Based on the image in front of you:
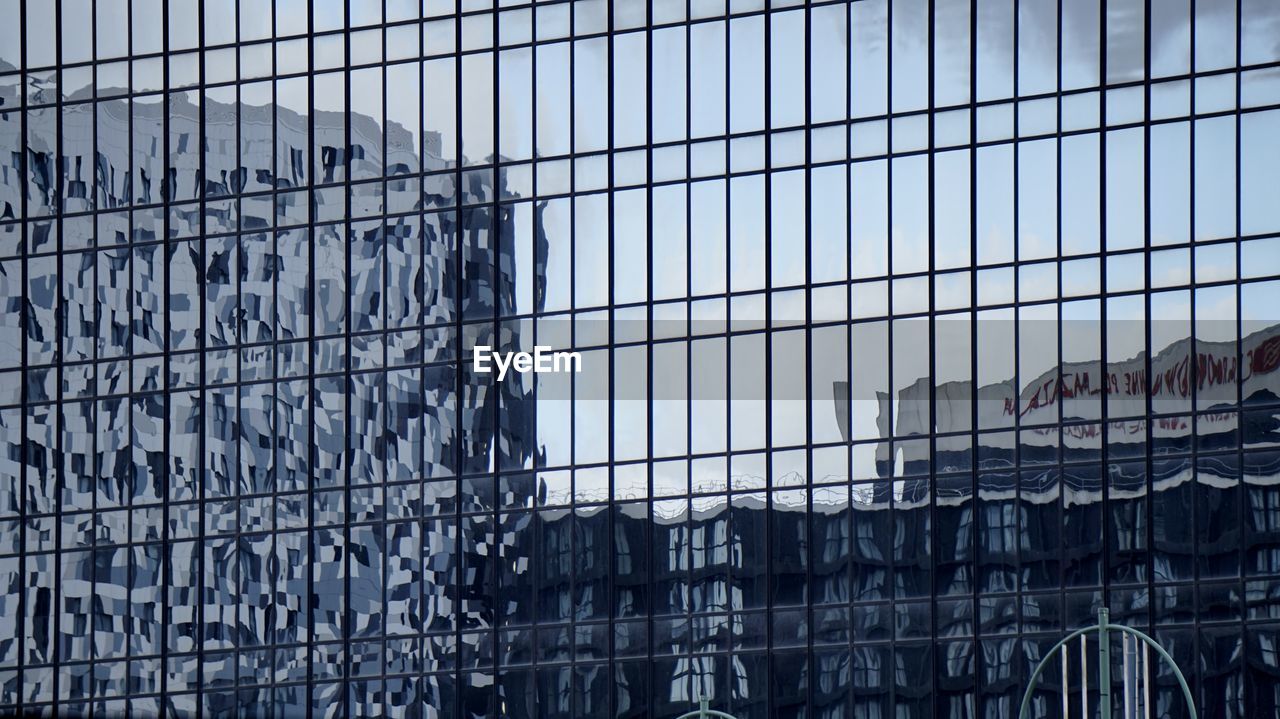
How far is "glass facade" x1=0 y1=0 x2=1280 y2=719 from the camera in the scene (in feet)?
132

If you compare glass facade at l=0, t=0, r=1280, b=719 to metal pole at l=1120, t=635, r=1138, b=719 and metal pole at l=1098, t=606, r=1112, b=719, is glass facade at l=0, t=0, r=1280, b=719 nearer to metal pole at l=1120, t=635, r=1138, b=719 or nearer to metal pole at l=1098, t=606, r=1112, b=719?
metal pole at l=1120, t=635, r=1138, b=719

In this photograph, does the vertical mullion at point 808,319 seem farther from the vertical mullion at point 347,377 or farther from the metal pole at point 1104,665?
the metal pole at point 1104,665

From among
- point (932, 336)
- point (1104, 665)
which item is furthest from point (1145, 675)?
point (1104, 665)

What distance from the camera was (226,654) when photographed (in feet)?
150

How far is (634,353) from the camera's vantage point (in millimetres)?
43812

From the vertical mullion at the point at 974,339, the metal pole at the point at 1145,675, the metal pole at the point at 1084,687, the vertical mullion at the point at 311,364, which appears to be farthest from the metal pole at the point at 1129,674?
the vertical mullion at the point at 311,364

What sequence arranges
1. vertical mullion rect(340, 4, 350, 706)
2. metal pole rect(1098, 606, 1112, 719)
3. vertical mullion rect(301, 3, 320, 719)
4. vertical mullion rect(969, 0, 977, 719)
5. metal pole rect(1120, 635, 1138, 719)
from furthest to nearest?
1. vertical mullion rect(301, 3, 320, 719)
2. vertical mullion rect(340, 4, 350, 706)
3. vertical mullion rect(969, 0, 977, 719)
4. metal pole rect(1120, 635, 1138, 719)
5. metal pole rect(1098, 606, 1112, 719)

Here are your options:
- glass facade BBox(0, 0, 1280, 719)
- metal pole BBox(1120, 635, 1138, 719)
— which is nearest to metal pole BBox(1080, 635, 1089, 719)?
glass facade BBox(0, 0, 1280, 719)

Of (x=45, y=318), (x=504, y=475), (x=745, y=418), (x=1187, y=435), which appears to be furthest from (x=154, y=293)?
(x=1187, y=435)

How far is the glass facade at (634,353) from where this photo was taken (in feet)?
132

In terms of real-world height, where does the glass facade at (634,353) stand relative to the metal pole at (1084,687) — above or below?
above

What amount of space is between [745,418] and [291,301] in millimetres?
11363

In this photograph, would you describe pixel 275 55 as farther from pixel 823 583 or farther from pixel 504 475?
pixel 823 583

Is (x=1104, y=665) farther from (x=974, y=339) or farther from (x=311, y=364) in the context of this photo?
(x=311, y=364)
